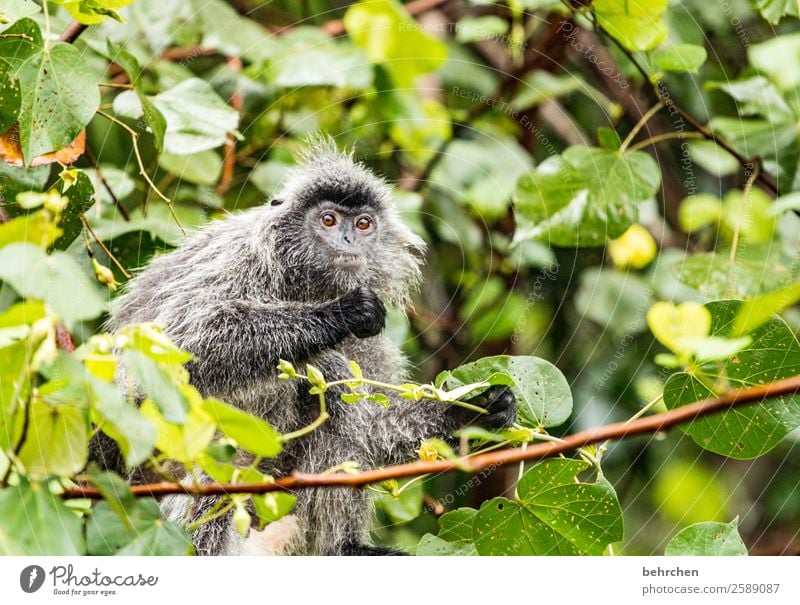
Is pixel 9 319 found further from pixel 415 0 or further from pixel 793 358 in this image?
pixel 415 0

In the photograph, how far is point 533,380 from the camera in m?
1.88

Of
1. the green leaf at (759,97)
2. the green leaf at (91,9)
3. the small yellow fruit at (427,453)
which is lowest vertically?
the small yellow fruit at (427,453)

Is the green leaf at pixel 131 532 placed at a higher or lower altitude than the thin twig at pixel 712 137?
lower

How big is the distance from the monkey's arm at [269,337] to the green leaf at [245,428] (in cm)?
107

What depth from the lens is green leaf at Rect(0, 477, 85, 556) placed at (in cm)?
131

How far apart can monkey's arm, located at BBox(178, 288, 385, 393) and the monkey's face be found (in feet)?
0.64

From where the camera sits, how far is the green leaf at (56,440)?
1229 mm

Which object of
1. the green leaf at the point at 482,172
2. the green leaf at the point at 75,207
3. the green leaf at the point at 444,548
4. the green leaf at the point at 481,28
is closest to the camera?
the green leaf at the point at 444,548

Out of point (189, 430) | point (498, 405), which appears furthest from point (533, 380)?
point (189, 430)

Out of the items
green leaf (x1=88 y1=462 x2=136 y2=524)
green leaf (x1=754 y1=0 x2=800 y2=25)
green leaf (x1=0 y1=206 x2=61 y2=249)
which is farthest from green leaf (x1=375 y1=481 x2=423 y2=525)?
green leaf (x1=754 y1=0 x2=800 y2=25)

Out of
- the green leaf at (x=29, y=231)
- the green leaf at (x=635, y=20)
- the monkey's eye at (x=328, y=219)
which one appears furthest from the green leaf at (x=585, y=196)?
the green leaf at (x=29, y=231)

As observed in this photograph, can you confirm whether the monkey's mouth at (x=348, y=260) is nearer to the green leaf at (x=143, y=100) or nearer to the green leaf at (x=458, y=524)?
the green leaf at (x=143, y=100)

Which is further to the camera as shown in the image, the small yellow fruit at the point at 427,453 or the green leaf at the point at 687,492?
the green leaf at the point at 687,492
